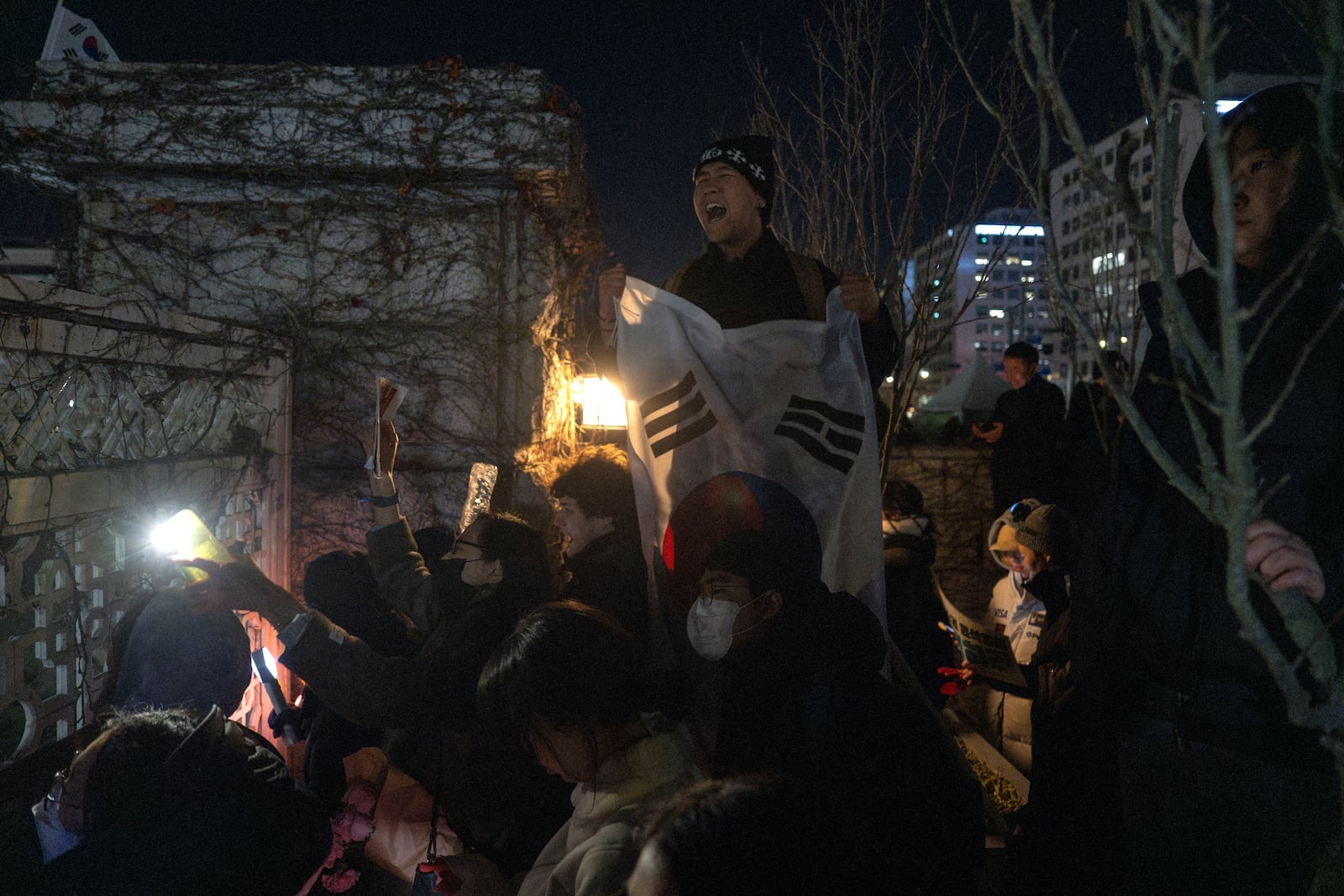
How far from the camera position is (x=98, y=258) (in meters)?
5.93

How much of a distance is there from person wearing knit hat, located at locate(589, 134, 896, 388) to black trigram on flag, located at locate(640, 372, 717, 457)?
311 millimetres

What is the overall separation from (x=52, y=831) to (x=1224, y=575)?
3.03m

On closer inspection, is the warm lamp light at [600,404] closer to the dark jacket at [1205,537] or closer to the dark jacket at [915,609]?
the dark jacket at [915,609]

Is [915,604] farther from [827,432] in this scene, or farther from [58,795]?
[58,795]

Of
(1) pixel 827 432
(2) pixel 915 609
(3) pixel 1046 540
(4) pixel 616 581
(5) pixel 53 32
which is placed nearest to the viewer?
(1) pixel 827 432

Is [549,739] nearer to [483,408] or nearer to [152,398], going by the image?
[152,398]

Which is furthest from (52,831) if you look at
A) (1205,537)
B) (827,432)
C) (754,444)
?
(1205,537)

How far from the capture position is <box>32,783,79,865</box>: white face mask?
216 centimetres

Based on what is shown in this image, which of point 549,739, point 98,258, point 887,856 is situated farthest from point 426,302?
point 887,856

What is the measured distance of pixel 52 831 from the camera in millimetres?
2189

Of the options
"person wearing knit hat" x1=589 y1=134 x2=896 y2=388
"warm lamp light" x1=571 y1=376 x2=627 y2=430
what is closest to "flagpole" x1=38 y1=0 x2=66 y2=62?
"warm lamp light" x1=571 y1=376 x2=627 y2=430

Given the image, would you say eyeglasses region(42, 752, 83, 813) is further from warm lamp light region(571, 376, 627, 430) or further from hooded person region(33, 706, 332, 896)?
warm lamp light region(571, 376, 627, 430)

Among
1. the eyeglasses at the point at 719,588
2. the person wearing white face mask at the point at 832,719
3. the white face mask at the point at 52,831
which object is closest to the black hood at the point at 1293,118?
the person wearing white face mask at the point at 832,719

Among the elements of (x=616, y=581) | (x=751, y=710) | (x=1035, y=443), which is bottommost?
(x=751, y=710)
